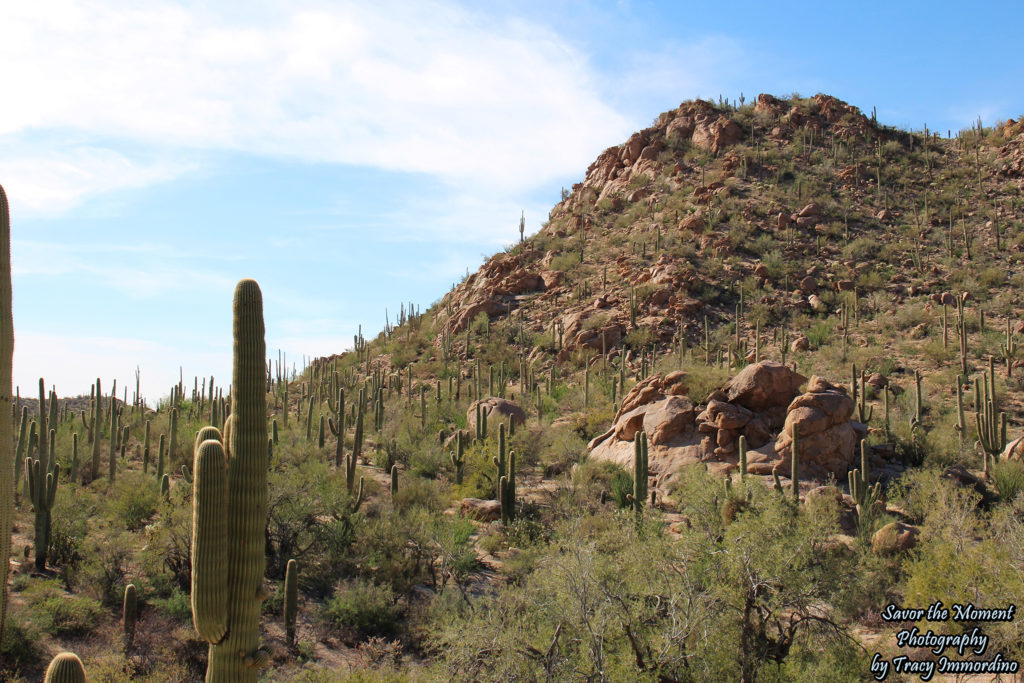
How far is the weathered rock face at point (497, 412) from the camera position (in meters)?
25.8

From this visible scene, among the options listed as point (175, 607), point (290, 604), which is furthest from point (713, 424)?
point (175, 607)

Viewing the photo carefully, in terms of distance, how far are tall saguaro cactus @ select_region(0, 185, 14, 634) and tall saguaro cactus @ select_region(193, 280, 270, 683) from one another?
5.74 feet

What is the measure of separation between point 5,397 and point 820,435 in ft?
60.5

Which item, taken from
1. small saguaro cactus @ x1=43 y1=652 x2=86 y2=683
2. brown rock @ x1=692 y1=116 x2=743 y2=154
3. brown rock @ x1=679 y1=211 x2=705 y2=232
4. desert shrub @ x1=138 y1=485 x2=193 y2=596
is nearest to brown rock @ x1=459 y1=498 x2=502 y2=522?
desert shrub @ x1=138 y1=485 x2=193 y2=596

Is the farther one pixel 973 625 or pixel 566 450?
pixel 566 450

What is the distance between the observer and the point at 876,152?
4606cm

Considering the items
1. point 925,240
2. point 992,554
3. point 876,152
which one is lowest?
point 992,554

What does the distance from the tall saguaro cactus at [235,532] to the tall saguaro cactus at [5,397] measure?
68.8 inches

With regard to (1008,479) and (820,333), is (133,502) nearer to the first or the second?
(1008,479)

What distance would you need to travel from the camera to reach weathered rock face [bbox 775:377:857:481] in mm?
18703

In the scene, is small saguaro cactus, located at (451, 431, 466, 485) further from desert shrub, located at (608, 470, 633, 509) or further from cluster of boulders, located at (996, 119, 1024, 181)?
cluster of boulders, located at (996, 119, 1024, 181)

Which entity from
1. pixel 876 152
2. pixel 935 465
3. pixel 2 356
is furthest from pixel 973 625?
pixel 876 152

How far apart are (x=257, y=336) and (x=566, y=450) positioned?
1675 centimetres

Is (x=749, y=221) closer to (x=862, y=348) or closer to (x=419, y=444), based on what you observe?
(x=862, y=348)
